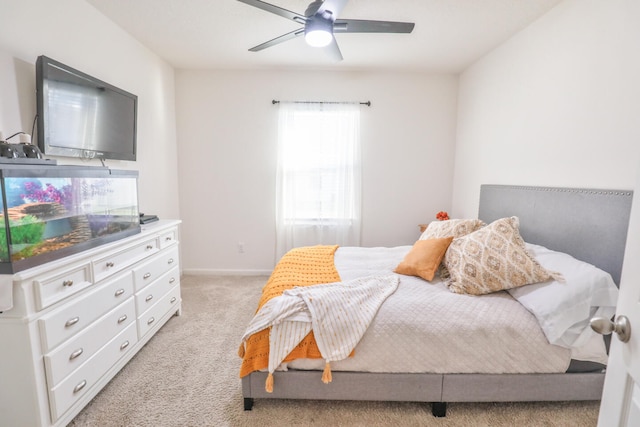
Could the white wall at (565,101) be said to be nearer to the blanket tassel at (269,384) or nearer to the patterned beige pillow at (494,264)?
the patterned beige pillow at (494,264)

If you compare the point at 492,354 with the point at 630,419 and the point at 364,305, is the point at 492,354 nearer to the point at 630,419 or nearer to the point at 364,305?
the point at 364,305

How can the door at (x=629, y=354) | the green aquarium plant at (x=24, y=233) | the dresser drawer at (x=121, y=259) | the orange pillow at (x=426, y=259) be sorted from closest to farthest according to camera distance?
the door at (x=629, y=354)
the green aquarium plant at (x=24, y=233)
the dresser drawer at (x=121, y=259)
the orange pillow at (x=426, y=259)

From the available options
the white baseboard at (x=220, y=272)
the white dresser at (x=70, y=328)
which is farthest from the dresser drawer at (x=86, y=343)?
the white baseboard at (x=220, y=272)

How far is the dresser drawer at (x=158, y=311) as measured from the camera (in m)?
2.06

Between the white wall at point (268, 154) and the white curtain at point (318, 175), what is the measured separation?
124mm

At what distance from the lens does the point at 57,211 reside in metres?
1.47

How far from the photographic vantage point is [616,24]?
5.41 feet

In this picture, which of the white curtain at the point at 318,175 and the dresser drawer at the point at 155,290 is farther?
the white curtain at the point at 318,175

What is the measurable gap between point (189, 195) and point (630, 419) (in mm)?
3846

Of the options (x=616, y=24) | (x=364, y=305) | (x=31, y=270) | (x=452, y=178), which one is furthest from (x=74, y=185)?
(x=452, y=178)

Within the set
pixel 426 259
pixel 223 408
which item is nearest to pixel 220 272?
pixel 223 408

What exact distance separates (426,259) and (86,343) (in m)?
2.13

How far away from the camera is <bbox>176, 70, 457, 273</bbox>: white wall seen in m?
3.43

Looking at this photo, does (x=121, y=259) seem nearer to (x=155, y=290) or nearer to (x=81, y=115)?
(x=155, y=290)
